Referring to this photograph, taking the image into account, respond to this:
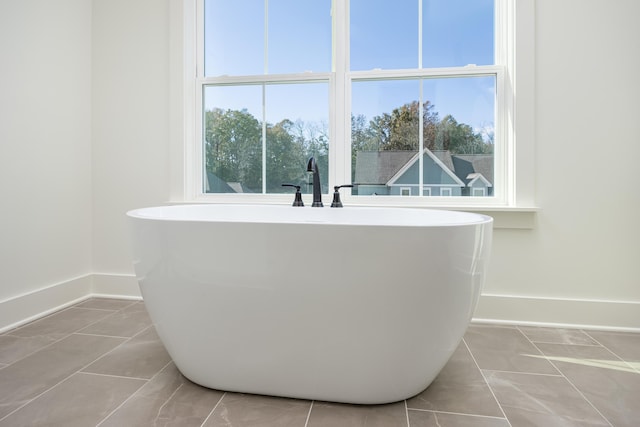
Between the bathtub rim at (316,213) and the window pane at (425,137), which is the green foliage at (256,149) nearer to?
the window pane at (425,137)

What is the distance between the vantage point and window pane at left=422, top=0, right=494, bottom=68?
214 cm

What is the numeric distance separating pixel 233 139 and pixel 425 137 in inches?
46.3

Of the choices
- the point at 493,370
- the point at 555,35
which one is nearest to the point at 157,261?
the point at 493,370

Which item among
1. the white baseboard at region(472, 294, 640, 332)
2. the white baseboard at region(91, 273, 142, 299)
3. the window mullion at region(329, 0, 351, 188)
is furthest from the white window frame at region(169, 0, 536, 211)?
the white baseboard at region(91, 273, 142, 299)

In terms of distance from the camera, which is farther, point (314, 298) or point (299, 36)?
point (299, 36)

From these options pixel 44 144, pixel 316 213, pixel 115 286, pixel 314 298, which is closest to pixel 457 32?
pixel 316 213

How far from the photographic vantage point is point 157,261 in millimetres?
1250

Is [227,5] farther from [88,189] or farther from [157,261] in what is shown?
[157,261]

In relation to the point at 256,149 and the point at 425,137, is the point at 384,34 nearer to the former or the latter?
the point at 425,137

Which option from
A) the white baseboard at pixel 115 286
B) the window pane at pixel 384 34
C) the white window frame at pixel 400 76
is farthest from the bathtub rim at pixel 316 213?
the window pane at pixel 384 34

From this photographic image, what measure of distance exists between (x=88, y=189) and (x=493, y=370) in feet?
8.11

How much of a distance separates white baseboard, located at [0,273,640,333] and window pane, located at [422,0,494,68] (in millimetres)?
1329

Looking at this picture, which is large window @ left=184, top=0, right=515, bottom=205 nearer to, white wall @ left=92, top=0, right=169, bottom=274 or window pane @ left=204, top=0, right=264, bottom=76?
window pane @ left=204, top=0, right=264, bottom=76

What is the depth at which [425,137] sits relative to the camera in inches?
86.2
